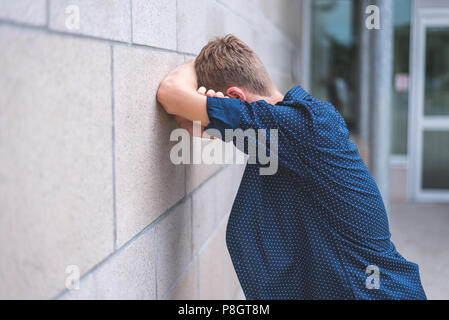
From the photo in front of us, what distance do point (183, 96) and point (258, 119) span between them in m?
0.28

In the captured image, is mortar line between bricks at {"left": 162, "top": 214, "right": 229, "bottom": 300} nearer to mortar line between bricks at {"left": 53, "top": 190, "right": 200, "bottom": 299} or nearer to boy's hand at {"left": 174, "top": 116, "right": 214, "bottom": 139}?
mortar line between bricks at {"left": 53, "top": 190, "right": 200, "bottom": 299}

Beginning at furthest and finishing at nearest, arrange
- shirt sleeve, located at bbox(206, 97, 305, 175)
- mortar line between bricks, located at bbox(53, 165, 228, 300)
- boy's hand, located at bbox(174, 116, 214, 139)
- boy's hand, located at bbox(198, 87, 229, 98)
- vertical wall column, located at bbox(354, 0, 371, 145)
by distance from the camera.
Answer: vertical wall column, located at bbox(354, 0, 371, 145)
boy's hand, located at bbox(174, 116, 214, 139)
boy's hand, located at bbox(198, 87, 229, 98)
shirt sleeve, located at bbox(206, 97, 305, 175)
mortar line between bricks, located at bbox(53, 165, 228, 300)

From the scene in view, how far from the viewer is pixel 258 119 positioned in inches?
60.2

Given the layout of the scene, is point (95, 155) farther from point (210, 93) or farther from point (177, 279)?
point (177, 279)

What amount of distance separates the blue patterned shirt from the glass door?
5569 mm

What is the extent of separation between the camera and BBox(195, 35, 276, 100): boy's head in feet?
5.58

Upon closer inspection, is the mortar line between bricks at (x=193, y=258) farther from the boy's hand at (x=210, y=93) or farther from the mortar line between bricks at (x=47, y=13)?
the mortar line between bricks at (x=47, y=13)

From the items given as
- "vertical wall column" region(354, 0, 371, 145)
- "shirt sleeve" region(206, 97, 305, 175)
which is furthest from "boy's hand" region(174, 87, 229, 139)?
"vertical wall column" region(354, 0, 371, 145)

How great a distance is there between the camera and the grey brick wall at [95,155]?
0.94m

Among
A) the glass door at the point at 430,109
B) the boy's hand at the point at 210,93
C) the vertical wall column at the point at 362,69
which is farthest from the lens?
the vertical wall column at the point at 362,69

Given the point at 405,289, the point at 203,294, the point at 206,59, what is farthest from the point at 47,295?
the point at 203,294

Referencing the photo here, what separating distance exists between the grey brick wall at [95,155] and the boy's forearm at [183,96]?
→ 0.13 feet

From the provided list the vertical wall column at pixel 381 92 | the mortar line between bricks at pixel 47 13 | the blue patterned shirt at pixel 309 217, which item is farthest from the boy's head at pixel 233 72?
the vertical wall column at pixel 381 92

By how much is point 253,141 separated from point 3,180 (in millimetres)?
833
